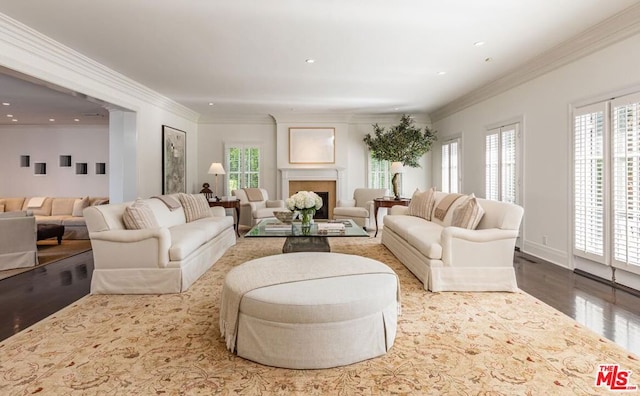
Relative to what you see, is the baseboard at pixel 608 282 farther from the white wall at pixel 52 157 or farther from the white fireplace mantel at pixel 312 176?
the white wall at pixel 52 157

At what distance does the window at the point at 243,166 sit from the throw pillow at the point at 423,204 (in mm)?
4506

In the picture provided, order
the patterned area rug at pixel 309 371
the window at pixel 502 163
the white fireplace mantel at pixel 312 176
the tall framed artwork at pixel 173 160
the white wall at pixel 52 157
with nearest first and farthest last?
the patterned area rug at pixel 309 371, the window at pixel 502 163, the tall framed artwork at pixel 173 160, the white wall at pixel 52 157, the white fireplace mantel at pixel 312 176

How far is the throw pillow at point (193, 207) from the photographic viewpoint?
197 inches

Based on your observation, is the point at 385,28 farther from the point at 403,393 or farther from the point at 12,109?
the point at 12,109

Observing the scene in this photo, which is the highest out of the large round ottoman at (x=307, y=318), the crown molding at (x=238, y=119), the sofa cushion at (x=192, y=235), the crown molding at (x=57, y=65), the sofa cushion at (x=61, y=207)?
the crown molding at (x=238, y=119)

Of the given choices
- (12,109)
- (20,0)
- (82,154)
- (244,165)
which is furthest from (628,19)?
(82,154)

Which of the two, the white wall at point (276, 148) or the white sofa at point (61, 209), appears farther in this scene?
the white wall at point (276, 148)

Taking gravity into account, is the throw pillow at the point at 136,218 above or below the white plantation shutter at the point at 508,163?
below

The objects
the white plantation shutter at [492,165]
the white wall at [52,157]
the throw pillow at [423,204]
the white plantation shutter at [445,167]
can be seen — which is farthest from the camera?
the white wall at [52,157]

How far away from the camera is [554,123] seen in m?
4.41

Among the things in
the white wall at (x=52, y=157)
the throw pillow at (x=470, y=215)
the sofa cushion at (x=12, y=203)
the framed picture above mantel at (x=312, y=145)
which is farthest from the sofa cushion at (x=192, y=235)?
the sofa cushion at (x=12, y=203)

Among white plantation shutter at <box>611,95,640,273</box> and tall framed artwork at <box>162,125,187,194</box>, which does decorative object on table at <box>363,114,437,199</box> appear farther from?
white plantation shutter at <box>611,95,640,273</box>

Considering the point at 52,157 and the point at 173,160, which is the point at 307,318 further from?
the point at 52,157

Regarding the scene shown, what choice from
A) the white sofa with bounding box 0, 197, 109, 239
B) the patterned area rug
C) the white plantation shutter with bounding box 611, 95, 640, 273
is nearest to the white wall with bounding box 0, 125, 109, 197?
the white sofa with bounding box 0, 197, 109, 239
